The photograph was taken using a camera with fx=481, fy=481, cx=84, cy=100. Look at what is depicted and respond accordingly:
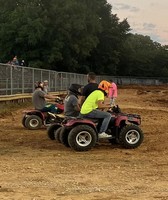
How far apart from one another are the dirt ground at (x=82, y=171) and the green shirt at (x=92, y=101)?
0.99m

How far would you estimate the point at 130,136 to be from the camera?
11688 mm

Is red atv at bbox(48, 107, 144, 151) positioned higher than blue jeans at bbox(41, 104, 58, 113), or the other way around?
blue jeans at bbox(41, 104, 58, 113)

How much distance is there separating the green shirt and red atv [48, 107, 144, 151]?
255mm

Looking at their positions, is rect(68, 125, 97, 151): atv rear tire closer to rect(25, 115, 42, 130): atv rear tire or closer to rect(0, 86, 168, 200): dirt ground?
rect(0, 86, 168, 200): dirt ground

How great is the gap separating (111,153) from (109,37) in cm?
7410

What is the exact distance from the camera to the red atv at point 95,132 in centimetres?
1112

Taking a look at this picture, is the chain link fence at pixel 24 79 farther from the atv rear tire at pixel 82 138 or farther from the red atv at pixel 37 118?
the atv rear tire at pixel 82 138

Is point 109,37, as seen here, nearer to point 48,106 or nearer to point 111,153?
point 48,106

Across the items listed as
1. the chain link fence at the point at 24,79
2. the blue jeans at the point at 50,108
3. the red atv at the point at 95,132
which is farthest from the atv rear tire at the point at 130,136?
the chain link fence at the point at 24,79

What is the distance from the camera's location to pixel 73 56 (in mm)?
67438

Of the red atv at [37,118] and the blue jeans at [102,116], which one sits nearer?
the blue jeans at [102,116]

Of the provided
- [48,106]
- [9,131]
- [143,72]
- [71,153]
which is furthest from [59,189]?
[143,72]

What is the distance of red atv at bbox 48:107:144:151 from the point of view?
11125mm

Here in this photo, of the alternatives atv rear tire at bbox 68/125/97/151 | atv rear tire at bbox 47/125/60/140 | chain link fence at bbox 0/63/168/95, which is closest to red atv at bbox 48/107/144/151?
atv rear tire at bbox 68/125/97/151
